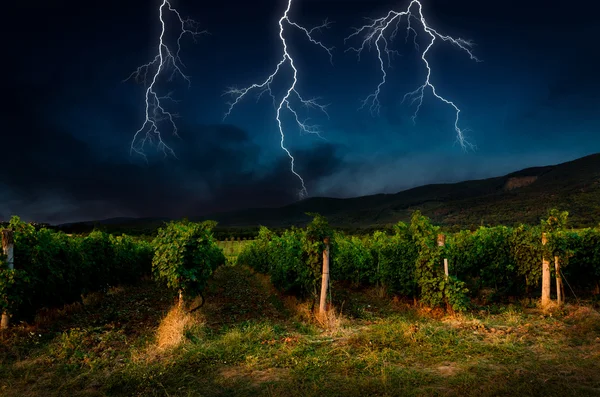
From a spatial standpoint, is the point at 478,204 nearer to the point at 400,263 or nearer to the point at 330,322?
the point at 400,263

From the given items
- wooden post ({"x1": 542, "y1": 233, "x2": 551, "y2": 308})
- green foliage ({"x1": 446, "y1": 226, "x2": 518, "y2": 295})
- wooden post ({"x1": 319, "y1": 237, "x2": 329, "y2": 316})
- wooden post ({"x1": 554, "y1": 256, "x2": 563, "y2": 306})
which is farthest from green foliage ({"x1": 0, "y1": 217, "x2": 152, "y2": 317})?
wooden post ({"x1": 554, "y1": 256, "x2": 563, "y2": 306})

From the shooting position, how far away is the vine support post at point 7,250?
8656 mm

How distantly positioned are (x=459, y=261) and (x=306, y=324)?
10072mm

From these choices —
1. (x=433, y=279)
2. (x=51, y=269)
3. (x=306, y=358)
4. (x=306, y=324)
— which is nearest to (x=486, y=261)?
(x=433, y=279)

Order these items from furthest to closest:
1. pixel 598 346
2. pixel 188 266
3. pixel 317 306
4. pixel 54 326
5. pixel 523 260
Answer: pixel 523 260, pixel 317 306, pixel 188 266, pixel 54 326, pixel 598 346

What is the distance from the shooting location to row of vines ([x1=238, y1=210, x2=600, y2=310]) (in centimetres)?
1159

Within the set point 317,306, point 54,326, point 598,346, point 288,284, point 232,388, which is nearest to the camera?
point 232,388

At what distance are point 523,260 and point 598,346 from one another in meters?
6.93

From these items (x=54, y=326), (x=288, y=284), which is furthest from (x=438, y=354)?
(x=54, y=326)

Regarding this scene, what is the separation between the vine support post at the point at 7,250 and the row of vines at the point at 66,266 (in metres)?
0.12

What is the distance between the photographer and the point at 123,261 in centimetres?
1816

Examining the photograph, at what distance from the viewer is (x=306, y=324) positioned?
9.71 m

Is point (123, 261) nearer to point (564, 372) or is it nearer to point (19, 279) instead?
point (19, 279)

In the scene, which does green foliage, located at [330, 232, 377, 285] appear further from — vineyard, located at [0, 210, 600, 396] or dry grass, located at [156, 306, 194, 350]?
dry grass, located at [156, 306, 194, 350]
